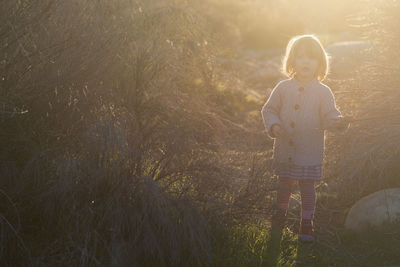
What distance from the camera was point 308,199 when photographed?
3.82m

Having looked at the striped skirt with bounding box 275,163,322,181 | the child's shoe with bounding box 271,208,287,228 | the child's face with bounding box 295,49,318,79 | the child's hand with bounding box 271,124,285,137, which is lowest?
the child's shoe with bounding box 271,208,287,228

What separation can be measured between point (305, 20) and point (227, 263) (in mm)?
22000

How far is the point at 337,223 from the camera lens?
171 inches

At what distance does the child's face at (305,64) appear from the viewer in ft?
12.5

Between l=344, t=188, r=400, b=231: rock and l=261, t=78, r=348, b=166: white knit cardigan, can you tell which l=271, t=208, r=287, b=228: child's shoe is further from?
l=344, t=188, r=400, b=231: rock

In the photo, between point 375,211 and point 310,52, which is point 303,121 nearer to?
point 310,52

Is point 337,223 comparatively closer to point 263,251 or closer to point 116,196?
point 263,251

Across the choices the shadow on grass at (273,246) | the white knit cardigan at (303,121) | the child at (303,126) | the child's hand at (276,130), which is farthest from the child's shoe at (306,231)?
the child's hand at (276,130)

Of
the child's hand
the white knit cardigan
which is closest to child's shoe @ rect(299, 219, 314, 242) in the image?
the white knit cardigan

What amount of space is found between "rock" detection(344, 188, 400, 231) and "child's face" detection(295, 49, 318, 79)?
3.97 ft

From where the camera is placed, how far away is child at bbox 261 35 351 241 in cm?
377

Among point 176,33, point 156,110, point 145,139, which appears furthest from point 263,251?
point 176,33

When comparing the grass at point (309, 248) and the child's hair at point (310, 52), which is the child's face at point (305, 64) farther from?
the grass at point (309, 248)

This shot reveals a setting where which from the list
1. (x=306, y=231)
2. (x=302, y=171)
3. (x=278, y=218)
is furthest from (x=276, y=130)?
(x=306, y=231)
